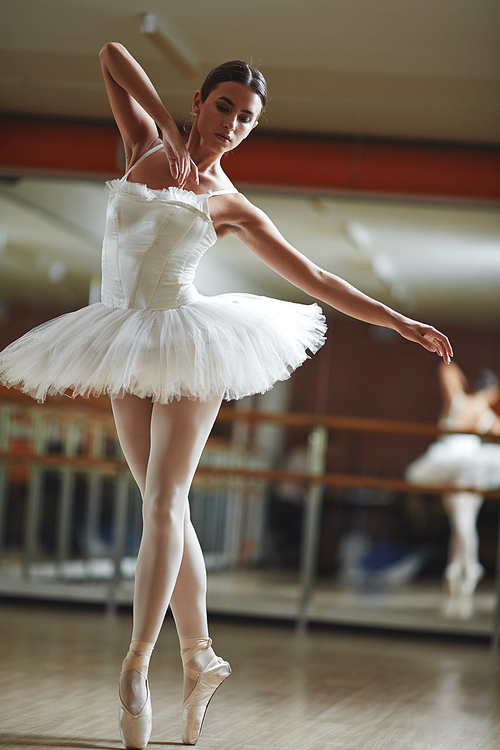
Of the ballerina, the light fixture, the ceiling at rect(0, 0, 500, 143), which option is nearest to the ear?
the ballerina

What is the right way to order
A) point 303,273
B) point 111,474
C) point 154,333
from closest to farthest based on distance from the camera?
point 154,333 < point 303,273 < point 111,474

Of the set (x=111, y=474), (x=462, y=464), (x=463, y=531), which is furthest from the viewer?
(x=111, y=474)

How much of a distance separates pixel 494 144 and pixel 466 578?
87.7 inches

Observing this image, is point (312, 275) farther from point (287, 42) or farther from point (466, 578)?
point (466, 578)

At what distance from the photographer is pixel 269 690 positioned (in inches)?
92.9

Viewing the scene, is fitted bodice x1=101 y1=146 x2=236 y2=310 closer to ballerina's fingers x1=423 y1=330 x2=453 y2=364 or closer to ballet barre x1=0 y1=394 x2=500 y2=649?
ballerina's fingers x1=423 y1=330 x2=453 y2=364

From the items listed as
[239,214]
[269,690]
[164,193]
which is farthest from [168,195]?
[269,690]

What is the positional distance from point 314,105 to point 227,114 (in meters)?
2.41

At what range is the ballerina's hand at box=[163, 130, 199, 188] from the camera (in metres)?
1.70

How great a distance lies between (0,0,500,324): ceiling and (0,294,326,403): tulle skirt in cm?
187

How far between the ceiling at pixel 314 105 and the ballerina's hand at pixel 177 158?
5.76 ft

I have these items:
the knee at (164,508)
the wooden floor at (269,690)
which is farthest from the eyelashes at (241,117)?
the wooden floor at (269,690)

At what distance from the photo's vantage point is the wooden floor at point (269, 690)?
5.87 feet

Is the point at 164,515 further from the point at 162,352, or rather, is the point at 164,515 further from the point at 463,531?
the point at 463,531
